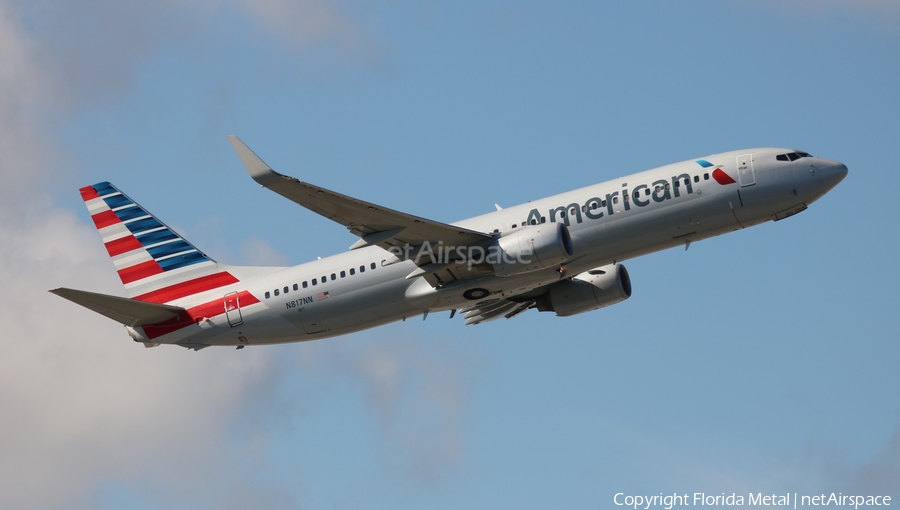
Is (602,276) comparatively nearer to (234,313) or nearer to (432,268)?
(432,268)

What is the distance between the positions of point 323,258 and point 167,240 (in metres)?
9.46

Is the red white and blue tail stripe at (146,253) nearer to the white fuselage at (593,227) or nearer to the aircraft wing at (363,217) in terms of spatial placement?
the white fuselage at (593,227)

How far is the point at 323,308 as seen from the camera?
4688 cm

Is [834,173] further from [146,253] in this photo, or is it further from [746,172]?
[146,253]

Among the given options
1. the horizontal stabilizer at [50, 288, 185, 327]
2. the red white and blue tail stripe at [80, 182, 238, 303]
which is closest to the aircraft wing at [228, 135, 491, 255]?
the red white and blue tail stripe at [80, 182, 238, 303]

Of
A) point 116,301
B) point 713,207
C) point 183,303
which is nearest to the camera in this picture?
point 713,207

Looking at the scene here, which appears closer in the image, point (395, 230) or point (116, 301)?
point (395, 230)

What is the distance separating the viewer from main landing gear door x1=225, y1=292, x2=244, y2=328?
159 ft

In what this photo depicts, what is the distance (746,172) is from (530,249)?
29.6 ft

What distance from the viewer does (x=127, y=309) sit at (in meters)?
47.8

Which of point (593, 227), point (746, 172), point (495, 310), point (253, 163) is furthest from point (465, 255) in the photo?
point (746, 172)

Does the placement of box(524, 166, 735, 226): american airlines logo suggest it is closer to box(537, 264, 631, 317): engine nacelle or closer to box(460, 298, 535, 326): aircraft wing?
box(537, 264, 631, 317): engine nacelle

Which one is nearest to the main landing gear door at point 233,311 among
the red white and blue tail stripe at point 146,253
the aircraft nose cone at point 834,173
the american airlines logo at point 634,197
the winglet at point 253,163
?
the red white and blue tail stripe at point 146,253

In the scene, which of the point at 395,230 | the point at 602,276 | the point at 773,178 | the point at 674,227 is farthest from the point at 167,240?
the point at 773,178
